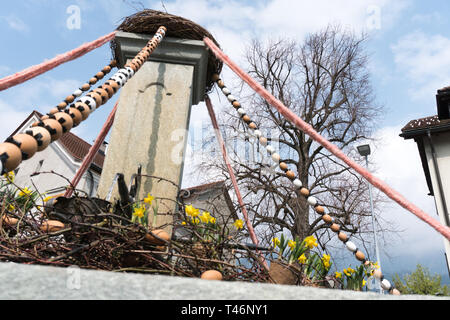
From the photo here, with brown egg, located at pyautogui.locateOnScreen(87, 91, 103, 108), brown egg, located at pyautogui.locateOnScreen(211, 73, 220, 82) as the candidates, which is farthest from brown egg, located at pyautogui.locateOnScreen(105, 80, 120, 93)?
brown egg, located at pyautogui.locateOnScreen(211, 73, 220, 82)

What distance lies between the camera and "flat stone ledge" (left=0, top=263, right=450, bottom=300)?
1.99 feet

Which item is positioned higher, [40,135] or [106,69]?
[106,69]

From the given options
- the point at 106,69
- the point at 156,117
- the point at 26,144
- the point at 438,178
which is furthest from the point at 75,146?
the point at 26,144

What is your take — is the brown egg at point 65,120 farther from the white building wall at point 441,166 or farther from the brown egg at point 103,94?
the white building wall at point 441,166

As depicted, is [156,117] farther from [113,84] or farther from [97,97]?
[97,97]

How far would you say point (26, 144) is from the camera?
992mm

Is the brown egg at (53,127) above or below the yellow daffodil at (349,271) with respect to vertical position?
above

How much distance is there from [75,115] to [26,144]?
0.38 metres

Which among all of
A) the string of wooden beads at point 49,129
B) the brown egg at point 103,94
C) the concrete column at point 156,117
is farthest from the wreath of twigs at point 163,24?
the brown egg at point 103,94

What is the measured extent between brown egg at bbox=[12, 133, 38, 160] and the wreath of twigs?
2.10m

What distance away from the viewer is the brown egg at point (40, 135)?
1.05m

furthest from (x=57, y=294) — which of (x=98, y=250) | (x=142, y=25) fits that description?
(x=142, y=25)

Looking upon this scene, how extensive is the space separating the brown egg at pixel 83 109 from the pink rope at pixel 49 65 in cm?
76
